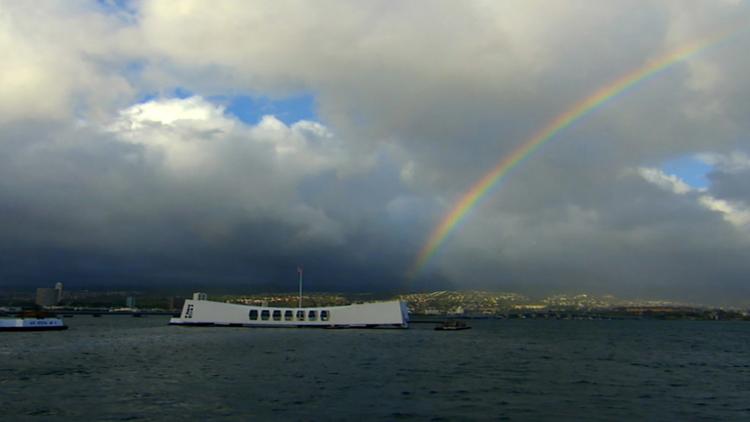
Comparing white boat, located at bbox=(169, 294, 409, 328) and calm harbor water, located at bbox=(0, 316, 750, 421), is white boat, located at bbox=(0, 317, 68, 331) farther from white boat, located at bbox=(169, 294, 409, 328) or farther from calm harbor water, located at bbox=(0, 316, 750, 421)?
calm harbor water, located at bbox=(0, 316, 750, 421)

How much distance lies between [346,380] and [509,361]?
95.1 ft

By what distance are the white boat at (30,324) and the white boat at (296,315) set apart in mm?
30324

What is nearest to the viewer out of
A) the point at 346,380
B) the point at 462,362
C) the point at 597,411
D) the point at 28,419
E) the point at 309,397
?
the point at 28,419

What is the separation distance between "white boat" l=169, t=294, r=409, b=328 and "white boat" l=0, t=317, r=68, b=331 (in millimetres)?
30324

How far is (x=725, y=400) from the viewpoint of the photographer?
150ft

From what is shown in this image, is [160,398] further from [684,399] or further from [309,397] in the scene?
[684,399]

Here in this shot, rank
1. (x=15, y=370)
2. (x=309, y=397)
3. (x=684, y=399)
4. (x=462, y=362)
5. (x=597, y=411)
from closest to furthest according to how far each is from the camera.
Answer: (x=597, y=411) → (x=309, y=397) → (x=684, y=399) → (x=15, y=370) → (x=462, y=362)

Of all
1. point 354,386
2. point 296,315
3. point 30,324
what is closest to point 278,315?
point 296,315

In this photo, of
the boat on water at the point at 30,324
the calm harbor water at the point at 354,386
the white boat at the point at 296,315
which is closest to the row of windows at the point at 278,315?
the white boat at the point at 296,315

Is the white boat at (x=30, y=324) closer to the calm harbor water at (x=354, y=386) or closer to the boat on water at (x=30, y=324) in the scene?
the boat on water at (x=30, y=324)

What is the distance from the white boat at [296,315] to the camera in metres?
148

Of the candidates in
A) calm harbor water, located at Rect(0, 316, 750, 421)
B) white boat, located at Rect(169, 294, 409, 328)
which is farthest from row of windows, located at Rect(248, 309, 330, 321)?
calm harbor water, located at Rect(0, 316, 750, 421)

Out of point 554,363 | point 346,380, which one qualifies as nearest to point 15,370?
point 346,380

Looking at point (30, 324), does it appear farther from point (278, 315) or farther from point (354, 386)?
point (354, 386)
